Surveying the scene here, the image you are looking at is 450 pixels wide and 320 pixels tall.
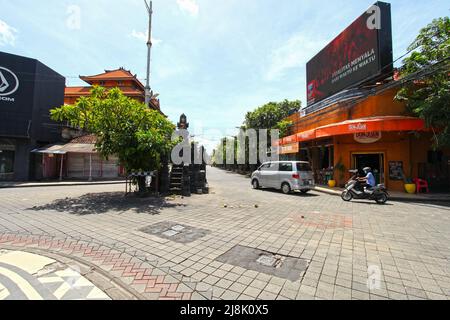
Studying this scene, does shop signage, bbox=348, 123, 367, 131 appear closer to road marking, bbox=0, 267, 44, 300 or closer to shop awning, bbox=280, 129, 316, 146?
shop awning, bbox=280, 129, 316, 146

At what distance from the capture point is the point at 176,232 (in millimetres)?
5168

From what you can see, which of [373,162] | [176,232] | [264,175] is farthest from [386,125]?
[176,232]

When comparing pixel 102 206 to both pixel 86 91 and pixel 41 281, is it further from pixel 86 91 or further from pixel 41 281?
pixel 86 91

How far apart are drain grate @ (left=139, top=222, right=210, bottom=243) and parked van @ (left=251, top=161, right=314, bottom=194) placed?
7.56 metres

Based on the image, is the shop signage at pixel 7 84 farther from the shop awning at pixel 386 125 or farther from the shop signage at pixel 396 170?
the shop signage at pixel 396 170

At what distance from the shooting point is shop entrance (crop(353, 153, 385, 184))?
43.3ft

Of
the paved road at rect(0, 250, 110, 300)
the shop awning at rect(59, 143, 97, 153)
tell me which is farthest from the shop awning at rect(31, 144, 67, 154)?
the paved road at rect(0, 250, 110, 300)

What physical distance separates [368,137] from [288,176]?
6146 millimetres

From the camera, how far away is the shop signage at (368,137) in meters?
12.7

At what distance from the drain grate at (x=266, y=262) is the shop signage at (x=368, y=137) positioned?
1241cm

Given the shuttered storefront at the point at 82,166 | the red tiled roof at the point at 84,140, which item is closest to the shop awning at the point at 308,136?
the shuttered storefront at the point at 82,166

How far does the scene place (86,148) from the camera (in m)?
18.6

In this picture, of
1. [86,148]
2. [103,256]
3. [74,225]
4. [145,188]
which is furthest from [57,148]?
[103,256]

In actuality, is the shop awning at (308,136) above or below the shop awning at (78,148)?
above
